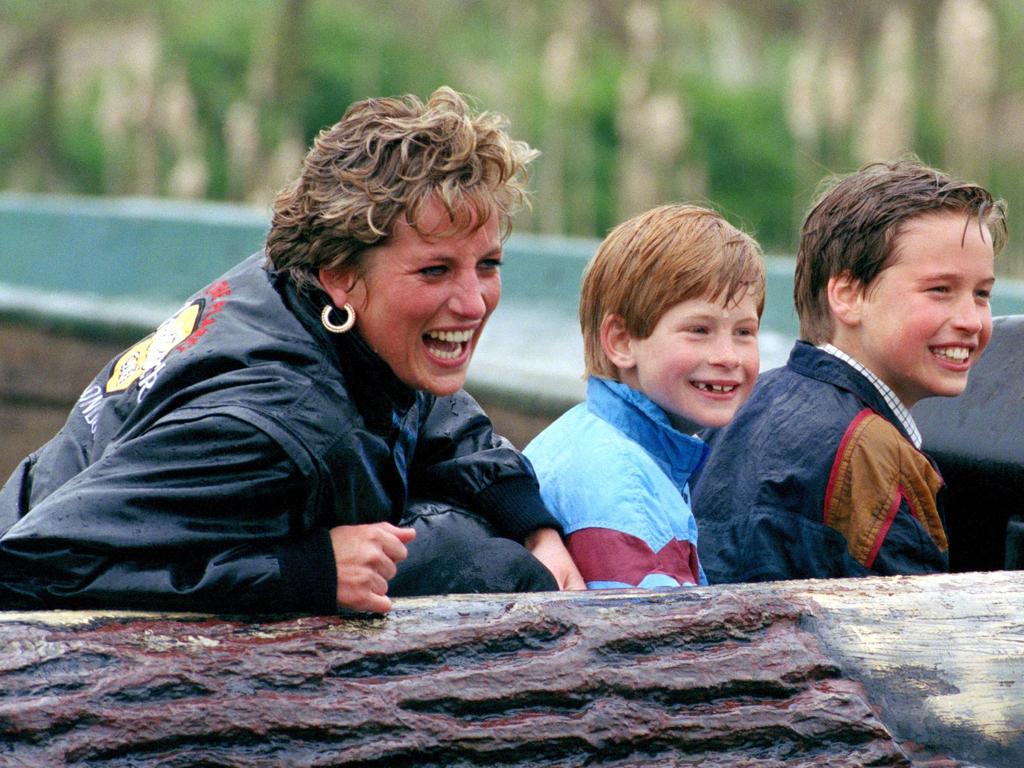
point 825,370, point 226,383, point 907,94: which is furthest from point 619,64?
point 226,383

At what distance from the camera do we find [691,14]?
Answer: 12414mm

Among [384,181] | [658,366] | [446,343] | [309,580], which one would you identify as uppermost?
[384,181]

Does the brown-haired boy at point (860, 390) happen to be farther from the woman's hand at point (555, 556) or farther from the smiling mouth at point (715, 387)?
the woman's hand at point (555, 556)

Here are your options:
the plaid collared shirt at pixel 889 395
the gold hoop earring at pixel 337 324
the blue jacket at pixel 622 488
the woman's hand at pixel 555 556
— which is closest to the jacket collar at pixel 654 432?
the blue jacket at pixel 622 488

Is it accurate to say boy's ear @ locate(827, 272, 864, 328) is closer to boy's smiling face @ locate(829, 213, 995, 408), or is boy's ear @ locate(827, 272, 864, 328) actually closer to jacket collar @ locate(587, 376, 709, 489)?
boy's smiling face @ locate(829, 213, 995, 408)

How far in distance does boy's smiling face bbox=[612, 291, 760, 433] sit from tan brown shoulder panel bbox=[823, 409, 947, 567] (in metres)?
0.20

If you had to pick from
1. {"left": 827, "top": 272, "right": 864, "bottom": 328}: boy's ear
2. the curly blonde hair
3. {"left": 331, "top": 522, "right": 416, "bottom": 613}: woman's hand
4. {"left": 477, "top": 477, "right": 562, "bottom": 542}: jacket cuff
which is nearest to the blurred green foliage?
{"left": 827, "top": 272, "right": 864, "bottom": 328}: boy's ear

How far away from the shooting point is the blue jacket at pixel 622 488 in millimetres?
2375

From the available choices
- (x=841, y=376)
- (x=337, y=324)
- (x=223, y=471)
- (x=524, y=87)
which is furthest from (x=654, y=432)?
(x=524, y=87)

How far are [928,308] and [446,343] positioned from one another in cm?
98

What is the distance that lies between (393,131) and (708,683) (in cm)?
83

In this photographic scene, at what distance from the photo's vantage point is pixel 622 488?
2408mm

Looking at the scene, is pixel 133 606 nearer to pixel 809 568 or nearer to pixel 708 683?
pixel 708 683

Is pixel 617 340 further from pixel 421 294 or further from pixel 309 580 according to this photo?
pixel 309 580
